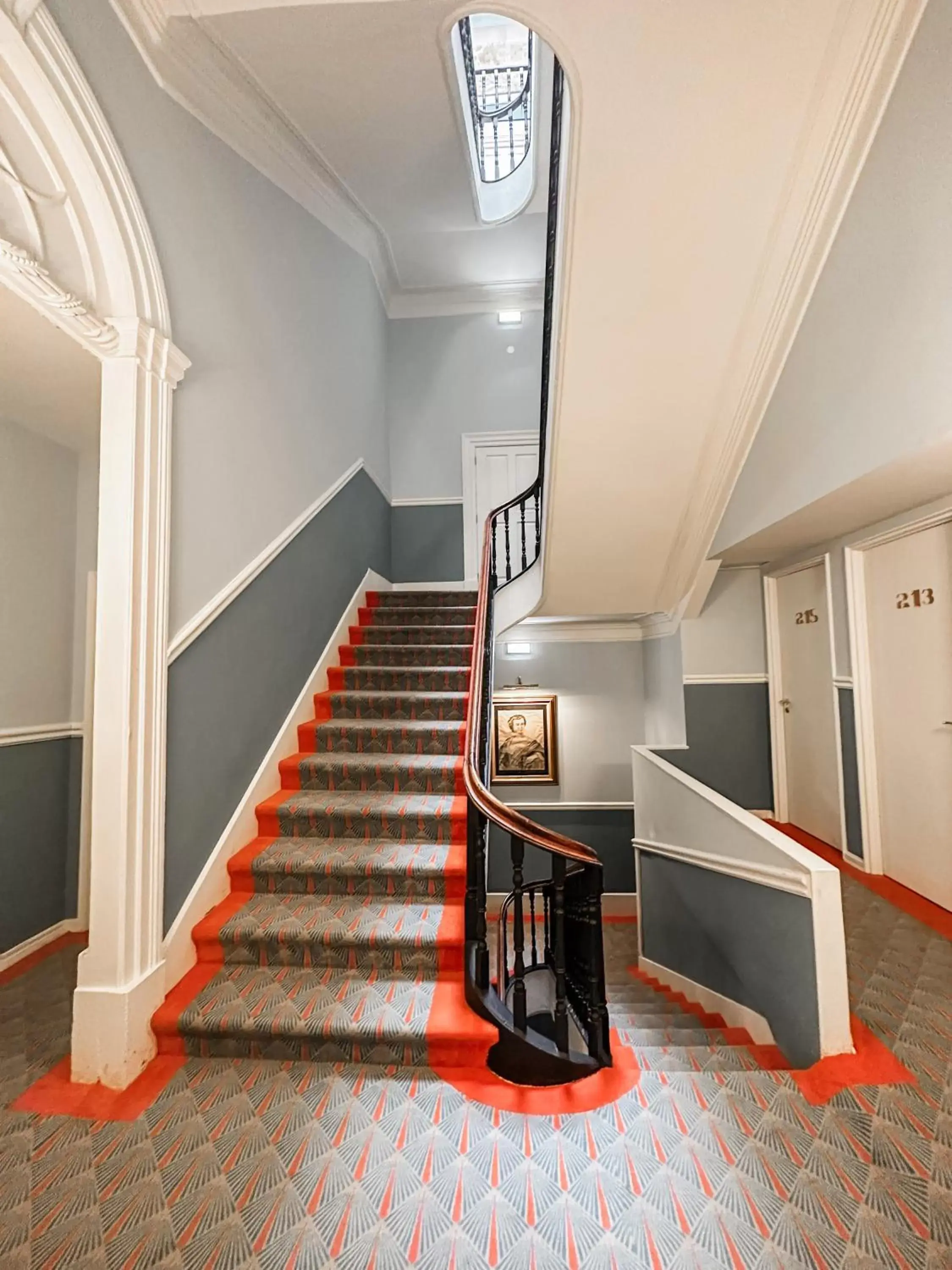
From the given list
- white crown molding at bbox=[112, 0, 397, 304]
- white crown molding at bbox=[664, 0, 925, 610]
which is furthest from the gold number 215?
white crown molding at bbox=[112, 0, 397, 304]

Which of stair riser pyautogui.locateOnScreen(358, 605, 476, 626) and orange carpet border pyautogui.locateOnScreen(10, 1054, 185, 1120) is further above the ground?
stair riser pyautogui.locateOnScreen(358, 605, 476, 626)

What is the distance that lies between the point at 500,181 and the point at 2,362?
170 inches

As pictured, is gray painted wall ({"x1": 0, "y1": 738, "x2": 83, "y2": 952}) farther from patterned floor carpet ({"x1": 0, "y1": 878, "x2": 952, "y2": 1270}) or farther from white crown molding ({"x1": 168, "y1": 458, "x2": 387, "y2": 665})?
white crown molding ({"x1": 168, "y1": 458, "x2": 387, "y2": 665})

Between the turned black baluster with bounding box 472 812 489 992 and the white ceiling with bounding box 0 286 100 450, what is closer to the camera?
the white ceiling with bounding box 0 286 100 450

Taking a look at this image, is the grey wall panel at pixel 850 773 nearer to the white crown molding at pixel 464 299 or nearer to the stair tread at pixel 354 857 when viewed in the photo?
the stair tread at pixel 354 857

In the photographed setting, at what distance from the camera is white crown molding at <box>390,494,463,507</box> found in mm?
5422

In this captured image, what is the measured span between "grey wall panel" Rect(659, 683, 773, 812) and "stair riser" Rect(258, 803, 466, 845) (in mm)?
2580

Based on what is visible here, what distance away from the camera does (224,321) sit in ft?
7.89

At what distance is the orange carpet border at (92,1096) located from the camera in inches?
60.6

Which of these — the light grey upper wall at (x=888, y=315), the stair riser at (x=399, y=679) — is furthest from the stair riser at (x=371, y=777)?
the light grey upper wall at (x=888, y=315)

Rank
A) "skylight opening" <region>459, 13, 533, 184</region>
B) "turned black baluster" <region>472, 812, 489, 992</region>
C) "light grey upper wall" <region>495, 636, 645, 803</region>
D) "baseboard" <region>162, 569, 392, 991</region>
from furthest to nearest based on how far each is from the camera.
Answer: "light grey upper wall" <region>495, 636, 645, 803</region>, "skylight opening" <region>459, 13, 533, 184</region>, "baseboard" <region>162, 569, 392, 991</region>, "turned black baluster" <region>472, 812, 489, 992</region>

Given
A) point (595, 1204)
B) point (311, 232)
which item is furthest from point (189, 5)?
point (595, 1204)

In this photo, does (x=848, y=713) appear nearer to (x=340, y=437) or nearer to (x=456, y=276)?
(x=340, y=437)

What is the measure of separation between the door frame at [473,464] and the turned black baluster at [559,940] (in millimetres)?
3829
